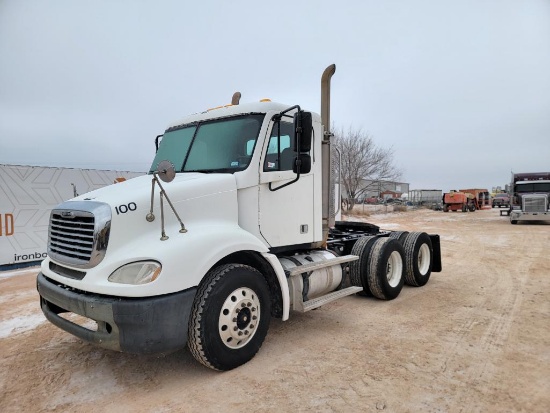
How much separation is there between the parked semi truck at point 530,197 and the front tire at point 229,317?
2343 centimetres

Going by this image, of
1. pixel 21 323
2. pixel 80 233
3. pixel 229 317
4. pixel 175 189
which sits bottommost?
pixel 21 323

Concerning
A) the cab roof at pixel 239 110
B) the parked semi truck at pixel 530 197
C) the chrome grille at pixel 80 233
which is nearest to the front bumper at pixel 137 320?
the chrome grille at pixel 80 233

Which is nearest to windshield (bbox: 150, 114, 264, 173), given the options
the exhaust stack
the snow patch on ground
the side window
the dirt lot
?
the side window

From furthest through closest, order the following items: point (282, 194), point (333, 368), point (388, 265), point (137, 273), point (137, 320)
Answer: point (388, 265) < point (282, 194) < point (333, 368) < point (137, 273) < point (137, 320)

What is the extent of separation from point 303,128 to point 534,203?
23.4 m

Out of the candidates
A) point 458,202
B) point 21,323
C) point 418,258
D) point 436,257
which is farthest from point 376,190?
point 21,323

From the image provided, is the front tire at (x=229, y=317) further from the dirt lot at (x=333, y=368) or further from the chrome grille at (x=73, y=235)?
the chrome grille at (x=73, y=235)

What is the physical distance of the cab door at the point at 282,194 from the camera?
4098 millimetres

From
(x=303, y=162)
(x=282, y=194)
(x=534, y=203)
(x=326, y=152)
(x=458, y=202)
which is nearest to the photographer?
(x=303, y=162)

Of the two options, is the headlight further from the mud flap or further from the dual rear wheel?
the mud flap

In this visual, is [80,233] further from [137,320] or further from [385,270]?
[385,270]

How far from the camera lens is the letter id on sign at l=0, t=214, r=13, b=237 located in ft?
31.3

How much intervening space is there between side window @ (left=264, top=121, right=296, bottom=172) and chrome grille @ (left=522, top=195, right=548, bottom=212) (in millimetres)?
23027

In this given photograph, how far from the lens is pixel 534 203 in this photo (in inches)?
850
